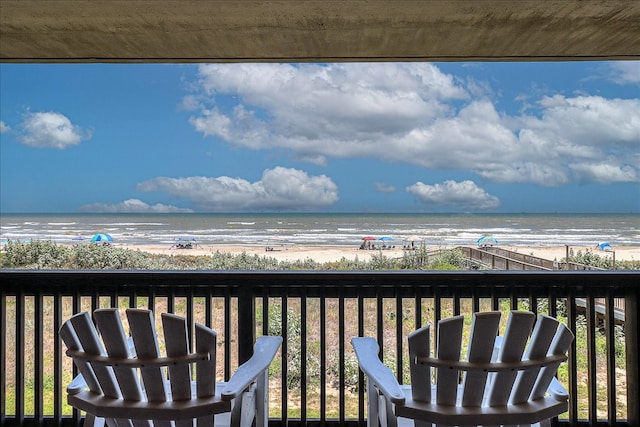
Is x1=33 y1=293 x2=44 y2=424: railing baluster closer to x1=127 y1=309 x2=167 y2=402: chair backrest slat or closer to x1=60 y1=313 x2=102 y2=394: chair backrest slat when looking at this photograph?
x1=60 y1=313 x2=102 y2=394: chair backrest slat

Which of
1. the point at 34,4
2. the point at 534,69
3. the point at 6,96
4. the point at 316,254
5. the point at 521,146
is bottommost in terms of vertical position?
the point at 316,254

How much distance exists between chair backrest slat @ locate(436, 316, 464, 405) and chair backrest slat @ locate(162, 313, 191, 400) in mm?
882

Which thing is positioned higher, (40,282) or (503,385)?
(40,282)

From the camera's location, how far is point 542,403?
1684mm

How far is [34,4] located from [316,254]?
1645 centimetres

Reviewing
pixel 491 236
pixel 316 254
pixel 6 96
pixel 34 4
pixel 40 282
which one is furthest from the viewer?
pixel 6 96

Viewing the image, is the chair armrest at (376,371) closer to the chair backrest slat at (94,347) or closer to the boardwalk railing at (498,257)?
the chair backrest slat at (94,347)

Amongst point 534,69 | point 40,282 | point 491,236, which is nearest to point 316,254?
point 491,236

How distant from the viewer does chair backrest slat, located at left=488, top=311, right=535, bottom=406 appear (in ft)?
5.31

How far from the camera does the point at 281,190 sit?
2653 cm

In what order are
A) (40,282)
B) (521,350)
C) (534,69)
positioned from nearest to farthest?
(521,350), (40,282), (534,69)

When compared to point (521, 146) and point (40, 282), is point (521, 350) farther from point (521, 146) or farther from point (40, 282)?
point (521, 146)

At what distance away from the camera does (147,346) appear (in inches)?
66.4

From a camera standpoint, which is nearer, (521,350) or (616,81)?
(521,350)
